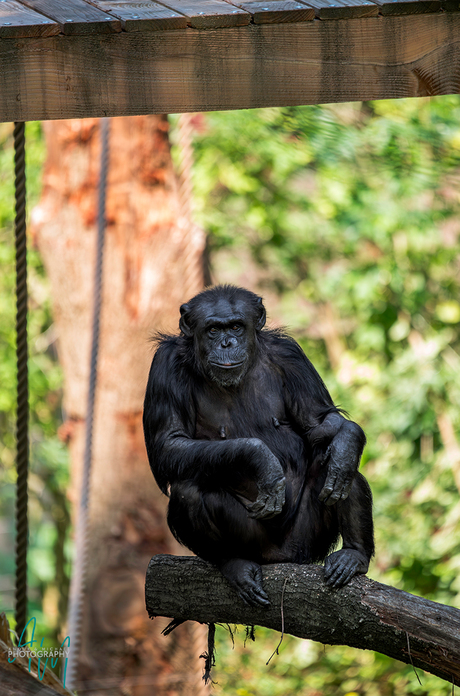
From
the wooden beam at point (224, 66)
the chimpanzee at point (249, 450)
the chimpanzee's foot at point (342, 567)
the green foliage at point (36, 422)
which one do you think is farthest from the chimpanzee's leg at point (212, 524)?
the green foliage at point (36, 422)

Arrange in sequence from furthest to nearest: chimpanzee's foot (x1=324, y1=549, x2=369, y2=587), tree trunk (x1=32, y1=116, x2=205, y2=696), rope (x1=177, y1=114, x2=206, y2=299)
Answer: tree trunk (x1=32, y1=116, x2=205, y2=696), rope (x1=177, y1=114, x2=206, y2=299), chimpanzee's foot (x1=324, y1=549, x2=369, y2=587)

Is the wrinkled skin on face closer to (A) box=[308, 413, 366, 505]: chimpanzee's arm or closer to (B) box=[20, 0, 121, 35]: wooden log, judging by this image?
(A) box=[308, 413, 366, 505]: chimpanzee's arm

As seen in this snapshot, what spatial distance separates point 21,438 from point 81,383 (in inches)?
110

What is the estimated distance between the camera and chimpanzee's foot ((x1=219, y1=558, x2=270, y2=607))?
259cm

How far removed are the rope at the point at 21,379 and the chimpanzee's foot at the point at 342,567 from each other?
4.82ft

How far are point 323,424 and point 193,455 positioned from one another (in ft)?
1.80

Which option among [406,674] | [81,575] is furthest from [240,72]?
[406,674]

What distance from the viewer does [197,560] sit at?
280 cm

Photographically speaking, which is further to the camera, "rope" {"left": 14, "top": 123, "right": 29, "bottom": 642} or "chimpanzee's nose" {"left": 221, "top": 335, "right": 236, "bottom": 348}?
"rope" {"left": 14, "top": 123, "right": 29, "bottom": 642}

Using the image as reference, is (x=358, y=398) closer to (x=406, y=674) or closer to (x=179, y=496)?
(x=406, y=674)

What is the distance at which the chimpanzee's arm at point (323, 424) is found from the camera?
264cm

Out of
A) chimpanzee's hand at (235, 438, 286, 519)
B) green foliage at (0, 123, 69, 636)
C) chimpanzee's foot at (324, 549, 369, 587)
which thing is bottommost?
green foliage at (0, 123, 69, 636)

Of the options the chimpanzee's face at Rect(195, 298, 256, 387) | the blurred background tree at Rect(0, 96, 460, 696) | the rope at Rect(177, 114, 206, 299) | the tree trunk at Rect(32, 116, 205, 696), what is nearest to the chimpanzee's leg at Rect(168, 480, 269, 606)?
the chimpanzee's face at Rect(195, 298, 256, 387)

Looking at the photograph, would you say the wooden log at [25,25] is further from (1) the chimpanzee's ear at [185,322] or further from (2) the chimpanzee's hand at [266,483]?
(2) the chimpanzee's hand at [266,483]
